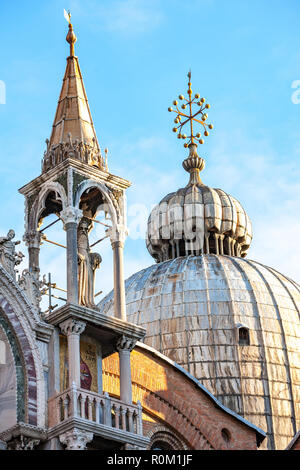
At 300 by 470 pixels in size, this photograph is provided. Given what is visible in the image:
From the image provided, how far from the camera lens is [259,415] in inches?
1614

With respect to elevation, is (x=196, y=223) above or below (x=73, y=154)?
above

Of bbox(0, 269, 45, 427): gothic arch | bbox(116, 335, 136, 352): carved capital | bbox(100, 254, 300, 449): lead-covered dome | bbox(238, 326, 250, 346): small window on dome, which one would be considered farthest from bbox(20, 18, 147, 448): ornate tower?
bbox(238, 326, 250, 346): small window on dome

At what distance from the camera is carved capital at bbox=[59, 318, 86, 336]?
23234mm

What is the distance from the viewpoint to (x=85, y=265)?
25.1m

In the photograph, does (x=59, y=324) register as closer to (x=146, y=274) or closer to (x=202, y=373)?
(x=202, y=373)

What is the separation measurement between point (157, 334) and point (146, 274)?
354 cm

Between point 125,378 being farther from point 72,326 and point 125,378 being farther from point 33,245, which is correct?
point 33,245

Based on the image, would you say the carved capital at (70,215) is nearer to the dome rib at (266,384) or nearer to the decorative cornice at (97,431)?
the decorative cornice at (97,431)

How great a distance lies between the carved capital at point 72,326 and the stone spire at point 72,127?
367 cm

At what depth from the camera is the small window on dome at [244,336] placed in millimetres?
42406

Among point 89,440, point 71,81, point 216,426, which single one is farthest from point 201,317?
point 89,440

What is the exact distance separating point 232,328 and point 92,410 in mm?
20308

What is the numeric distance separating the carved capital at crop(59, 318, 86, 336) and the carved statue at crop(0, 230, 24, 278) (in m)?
1.35

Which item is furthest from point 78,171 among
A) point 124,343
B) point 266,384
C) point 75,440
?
point 266,384
